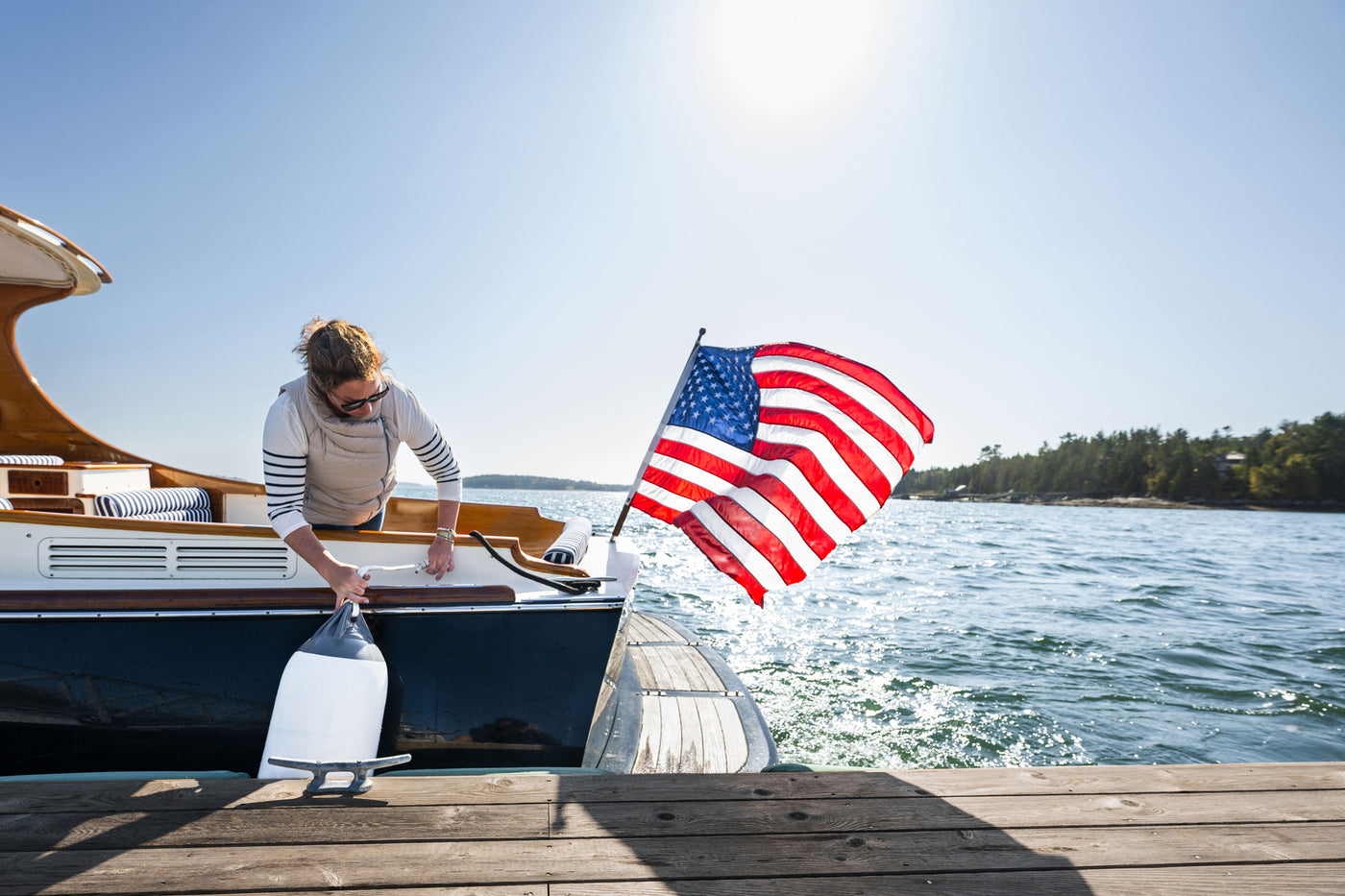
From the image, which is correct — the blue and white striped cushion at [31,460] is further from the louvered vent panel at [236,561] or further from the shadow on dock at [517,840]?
the shadow on dock at [517,840]

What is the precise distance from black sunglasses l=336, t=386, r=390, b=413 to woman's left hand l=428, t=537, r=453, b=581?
780 millimetres

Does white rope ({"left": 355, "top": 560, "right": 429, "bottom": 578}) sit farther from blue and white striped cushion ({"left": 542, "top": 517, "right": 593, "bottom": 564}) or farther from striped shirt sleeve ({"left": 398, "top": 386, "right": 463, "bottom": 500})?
blue and white striped cushion ({"left": 542, "top": 517, "right": 593, "bottom": 564})

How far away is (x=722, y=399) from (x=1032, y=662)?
5356mm

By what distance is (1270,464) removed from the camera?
72875 millimetres

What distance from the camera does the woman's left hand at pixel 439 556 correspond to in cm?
321

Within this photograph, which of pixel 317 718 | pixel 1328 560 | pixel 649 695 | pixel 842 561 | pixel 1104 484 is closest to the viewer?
pixel 317 718

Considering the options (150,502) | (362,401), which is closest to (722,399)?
(362,401)

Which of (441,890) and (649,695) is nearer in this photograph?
(441,890)

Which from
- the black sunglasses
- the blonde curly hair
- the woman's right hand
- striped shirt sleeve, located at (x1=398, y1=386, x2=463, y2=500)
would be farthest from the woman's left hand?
the blonde curly hair

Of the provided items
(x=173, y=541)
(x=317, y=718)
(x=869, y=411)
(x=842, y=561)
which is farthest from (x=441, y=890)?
(x=842, y=561)

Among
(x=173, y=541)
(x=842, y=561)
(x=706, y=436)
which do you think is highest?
(x=706, y=436)

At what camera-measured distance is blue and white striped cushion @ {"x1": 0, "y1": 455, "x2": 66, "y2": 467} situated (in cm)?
446

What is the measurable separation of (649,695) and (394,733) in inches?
77.5

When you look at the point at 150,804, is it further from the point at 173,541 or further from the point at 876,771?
the point at 876,771
